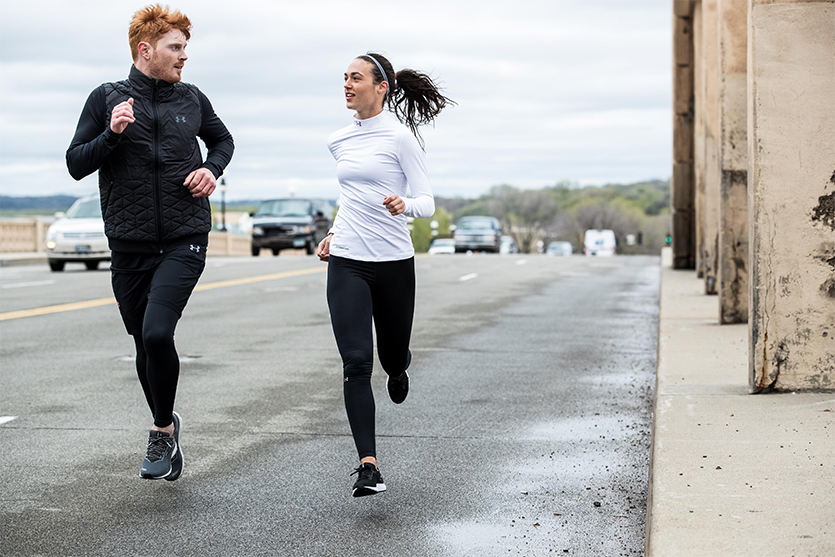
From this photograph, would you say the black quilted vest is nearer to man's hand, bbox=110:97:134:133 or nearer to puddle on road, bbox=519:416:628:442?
man's hand, bbox=110:97:134:133

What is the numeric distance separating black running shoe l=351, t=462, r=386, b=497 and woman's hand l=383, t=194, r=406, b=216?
44.0 inches

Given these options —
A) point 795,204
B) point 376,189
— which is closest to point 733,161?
point 795,204

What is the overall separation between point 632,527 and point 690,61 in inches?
687

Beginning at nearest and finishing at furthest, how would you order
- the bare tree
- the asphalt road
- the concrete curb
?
the concrete curb, the asphalt road, the bare tree

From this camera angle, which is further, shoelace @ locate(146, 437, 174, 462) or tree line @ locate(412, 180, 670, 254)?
tree line @ locate(412, 180, 670, 254)

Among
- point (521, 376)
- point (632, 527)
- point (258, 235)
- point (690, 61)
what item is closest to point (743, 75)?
point (521, 376)

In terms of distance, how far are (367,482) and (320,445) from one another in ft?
5.11

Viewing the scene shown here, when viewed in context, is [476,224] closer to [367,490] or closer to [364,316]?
[364,316]

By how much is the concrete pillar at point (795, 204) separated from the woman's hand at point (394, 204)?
93.7 inches

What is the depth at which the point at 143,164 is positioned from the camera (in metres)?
5.24

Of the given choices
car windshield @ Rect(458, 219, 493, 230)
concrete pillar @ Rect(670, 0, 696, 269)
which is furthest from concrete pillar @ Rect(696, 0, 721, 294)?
car windshield @ Rect(458, 219, 493, 230)

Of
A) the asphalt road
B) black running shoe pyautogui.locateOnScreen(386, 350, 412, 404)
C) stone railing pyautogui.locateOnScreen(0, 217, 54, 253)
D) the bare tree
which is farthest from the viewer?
the bare tree

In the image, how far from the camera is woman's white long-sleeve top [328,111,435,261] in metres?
5.23

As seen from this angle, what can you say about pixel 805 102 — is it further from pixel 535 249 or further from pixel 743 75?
pixel 535 249
